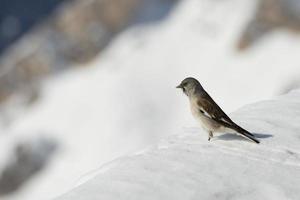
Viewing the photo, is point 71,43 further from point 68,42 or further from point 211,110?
point 211,110

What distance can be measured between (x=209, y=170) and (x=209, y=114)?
5.11 ft

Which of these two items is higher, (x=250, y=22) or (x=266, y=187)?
(x=250, y=22)

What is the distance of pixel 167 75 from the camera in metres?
46.6

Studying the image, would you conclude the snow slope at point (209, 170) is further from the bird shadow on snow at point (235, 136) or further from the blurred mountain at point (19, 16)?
the blurred mountain at point (19, 16)

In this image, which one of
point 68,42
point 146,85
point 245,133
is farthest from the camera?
point 68,42

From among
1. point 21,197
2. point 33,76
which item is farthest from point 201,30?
point 21,197

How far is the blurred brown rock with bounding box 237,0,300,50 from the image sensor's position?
43000 mm

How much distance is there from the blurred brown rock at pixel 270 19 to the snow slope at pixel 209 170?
113 feet

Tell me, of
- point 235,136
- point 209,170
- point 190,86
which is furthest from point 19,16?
point 209,170

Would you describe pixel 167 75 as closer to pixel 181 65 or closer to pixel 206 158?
pixel 181 65

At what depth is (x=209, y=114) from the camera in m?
9.20

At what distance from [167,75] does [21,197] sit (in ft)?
38.3

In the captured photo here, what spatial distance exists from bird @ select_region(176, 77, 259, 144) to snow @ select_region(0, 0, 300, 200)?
94.6 feet

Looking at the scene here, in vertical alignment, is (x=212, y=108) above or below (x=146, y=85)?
below
